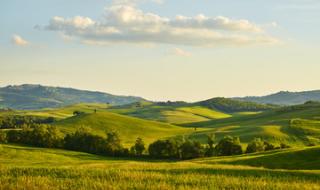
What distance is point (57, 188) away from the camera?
25.9 m

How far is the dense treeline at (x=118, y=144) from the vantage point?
13550 cm

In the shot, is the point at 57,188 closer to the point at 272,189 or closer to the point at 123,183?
the point at 123,183

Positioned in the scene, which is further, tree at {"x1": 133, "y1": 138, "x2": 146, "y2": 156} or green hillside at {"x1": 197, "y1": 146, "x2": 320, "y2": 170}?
tree at {"x1": 133, "y1": 138, "x2": 146, "y2": 156}

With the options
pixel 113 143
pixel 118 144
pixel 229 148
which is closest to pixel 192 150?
pixel 229 148

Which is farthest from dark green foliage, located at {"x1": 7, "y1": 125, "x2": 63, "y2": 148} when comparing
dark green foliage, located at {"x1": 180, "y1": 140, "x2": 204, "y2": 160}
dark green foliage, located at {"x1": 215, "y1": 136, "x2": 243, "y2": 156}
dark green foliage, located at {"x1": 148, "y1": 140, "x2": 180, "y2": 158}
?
dark green foliage, located at {"x1": 215, "y1": 136, "x2": 243, "y2": 156}

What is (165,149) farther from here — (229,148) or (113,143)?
(229,148)

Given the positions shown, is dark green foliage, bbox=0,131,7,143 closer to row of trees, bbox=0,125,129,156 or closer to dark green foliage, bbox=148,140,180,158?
row of trees, bbox=0,125,129,156

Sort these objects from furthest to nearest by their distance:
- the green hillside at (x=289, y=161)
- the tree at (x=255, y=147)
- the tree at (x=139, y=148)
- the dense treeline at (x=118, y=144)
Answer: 1. the tree at (x=139, y=148)
2. the dense treeline at (x=118, y=144)
3. the tree at (x=255, y=147)
4. the green hillside at (x=289, y=161)

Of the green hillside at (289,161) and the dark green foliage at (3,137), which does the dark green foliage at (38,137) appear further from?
the green hillside at (289,161)

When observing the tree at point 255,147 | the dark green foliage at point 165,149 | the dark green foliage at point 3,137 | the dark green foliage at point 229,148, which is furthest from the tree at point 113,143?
the tree at point 255,147

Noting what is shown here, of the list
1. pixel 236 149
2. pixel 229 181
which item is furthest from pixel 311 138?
pixel 229 181

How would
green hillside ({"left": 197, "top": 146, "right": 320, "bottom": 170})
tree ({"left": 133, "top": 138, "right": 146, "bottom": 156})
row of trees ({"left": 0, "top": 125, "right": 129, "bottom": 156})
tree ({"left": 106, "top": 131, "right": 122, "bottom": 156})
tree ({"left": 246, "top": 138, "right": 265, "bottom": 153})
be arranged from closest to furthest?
green hillside ({"left": 197, "top": 146, "right": 320, "bottom": 170})
tree ({"left": 246, "top": 138, "right": 265, "bottom": 153})
tree ({"left": 133, "top": 138, "right": 146, "bottom": 156})
tree ({"left": 106, "top": 131, "right": 122, "bottom": 156})
row of trees ({"left": 0, "top": 125, "right": 129, "bottom": 156})

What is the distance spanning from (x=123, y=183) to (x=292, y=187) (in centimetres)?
1034

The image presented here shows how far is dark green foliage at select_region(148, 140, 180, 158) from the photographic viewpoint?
139 metres
